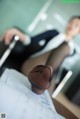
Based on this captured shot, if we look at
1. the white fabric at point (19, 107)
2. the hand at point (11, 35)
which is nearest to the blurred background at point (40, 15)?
the hand at point (11, 35)

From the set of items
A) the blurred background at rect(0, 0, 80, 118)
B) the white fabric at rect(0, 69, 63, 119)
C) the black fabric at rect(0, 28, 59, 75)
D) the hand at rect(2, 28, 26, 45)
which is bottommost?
the black fabric at rect(0, 28, 59, 75)

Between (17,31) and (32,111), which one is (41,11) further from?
(32,111)

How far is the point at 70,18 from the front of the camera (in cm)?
170

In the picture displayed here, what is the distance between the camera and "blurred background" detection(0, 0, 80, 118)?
170cm

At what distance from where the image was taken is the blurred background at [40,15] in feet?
5.57

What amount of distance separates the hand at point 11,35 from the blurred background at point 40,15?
4cm

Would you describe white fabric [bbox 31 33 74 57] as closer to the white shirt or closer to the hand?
the white shirt

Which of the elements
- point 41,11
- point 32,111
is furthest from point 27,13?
point 32,111

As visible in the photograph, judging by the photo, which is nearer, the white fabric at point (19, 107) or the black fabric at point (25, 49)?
the white fabric at point (19, 107)

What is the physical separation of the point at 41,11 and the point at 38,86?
1248 mm

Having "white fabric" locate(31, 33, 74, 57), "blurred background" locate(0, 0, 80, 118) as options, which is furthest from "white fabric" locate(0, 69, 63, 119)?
"blurred background" locate(0, 0, 80, 118)

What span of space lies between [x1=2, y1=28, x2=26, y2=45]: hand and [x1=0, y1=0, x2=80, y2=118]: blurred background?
40 millimetres

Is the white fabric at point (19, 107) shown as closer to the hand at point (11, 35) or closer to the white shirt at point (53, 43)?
the white shirt at point (53, 43)

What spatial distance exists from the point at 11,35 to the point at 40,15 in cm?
26
